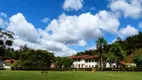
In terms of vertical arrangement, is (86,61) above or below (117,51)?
below

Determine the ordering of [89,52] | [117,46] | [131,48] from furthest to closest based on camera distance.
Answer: [89,52] < [131,48] < [117,46]

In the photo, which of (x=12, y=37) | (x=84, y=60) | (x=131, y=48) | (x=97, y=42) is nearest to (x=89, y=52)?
(x=131, y=48)

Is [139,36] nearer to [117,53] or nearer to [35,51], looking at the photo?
[117,53]

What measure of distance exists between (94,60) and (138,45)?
50484 mm

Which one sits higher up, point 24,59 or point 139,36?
point 139,36

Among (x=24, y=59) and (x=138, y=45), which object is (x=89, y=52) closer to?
(x=138, y=45)

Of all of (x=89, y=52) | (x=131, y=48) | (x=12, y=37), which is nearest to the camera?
(x=12, y=37)

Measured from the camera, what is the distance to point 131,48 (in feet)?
561

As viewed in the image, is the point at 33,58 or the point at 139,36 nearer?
the point at 33,58

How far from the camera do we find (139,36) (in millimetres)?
176750

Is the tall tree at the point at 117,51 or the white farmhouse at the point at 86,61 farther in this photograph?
the white farmhouse at the point at 86,61

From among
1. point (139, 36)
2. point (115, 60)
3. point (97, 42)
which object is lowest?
point (115, 60)

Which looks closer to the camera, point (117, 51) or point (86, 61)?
point (117, 51)

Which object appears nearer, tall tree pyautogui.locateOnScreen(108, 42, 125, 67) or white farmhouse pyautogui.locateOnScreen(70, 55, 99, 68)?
tall tree pyautogui.locateOnScreen(108, 42, 125, 67)
